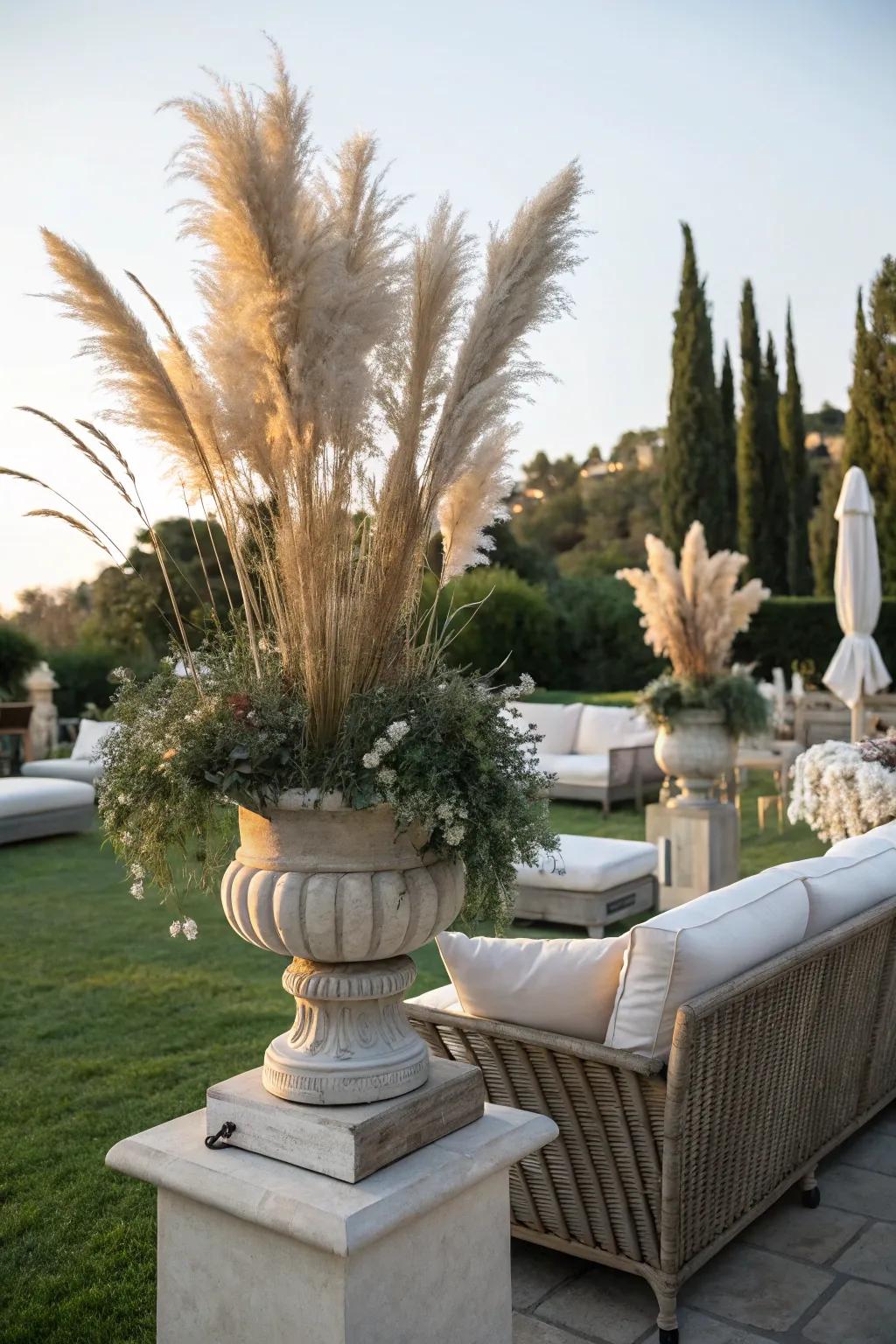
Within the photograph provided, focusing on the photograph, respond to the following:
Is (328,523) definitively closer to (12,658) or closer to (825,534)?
(12,658)

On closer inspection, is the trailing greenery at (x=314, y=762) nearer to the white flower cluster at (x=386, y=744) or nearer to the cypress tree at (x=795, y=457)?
the white flower cluster at (x=386, y=744)

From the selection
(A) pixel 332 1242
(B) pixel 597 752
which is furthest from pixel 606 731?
(A) pixel 332 1242

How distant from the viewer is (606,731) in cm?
1012

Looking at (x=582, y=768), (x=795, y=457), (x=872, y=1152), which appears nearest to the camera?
(x=872, y=1152)

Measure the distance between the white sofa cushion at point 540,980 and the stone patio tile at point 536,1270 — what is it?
537 millimetres

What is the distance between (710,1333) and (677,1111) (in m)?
0.48

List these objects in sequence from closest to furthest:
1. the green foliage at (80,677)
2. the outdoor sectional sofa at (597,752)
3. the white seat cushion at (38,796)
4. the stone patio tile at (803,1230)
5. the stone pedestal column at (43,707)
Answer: the stone patio tile at (803,1230), the white seat cushion at (38,796), the outdoor sectional sofa at (597,752), the stone pedestal column at (43,707), the green foliage at (80,677)

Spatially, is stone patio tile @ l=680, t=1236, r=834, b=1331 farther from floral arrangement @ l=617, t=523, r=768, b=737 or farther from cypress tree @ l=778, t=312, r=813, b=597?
cypress tree @ l=778, t=312, r=813, b=597

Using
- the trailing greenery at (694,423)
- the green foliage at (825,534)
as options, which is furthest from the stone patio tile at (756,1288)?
the green foliage at (825,534)

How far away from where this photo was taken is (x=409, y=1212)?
5.23 feet

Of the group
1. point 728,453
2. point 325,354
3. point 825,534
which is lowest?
point 325,354

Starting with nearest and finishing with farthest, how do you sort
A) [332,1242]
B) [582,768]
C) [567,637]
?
[332,1242] → [582,768] → [567,637]

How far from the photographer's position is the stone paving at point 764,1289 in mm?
2227

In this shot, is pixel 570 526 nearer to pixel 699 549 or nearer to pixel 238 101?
pixel 699 549
